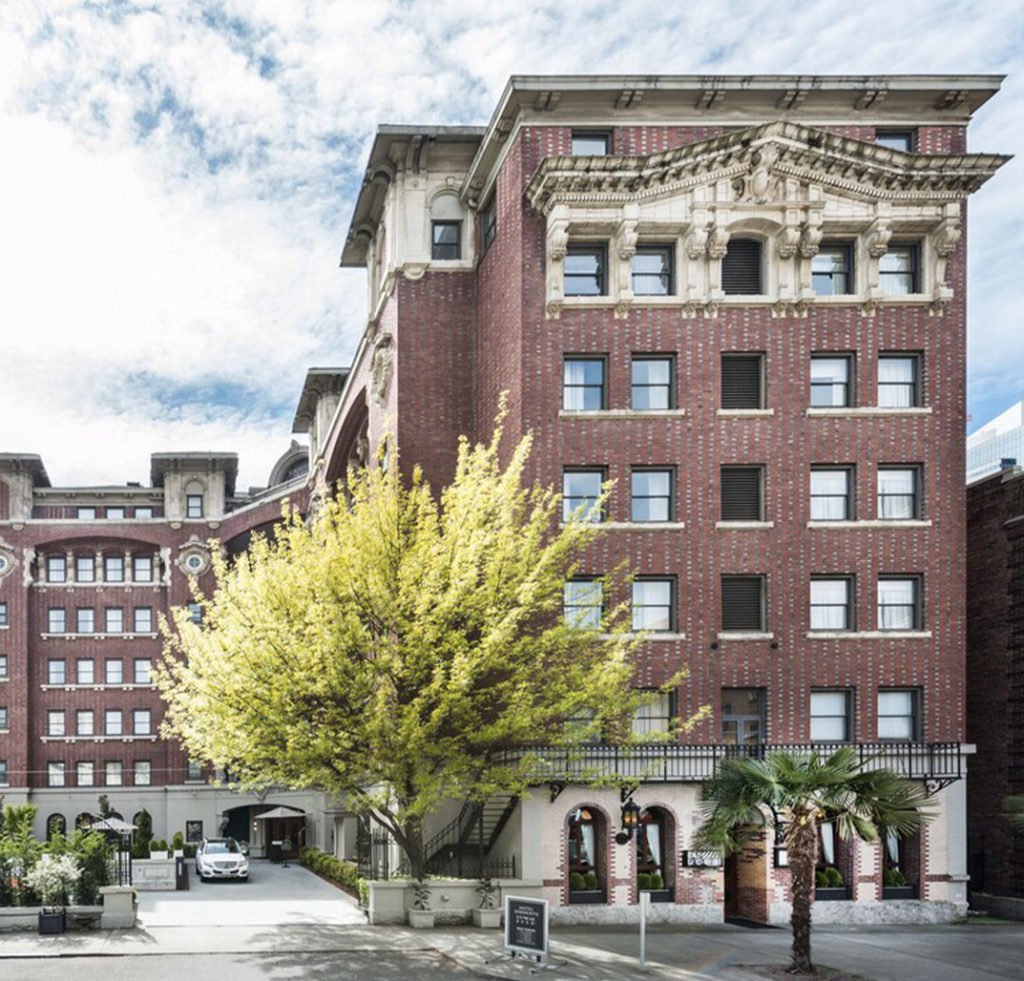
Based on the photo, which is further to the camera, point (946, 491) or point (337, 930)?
point (946, 491)

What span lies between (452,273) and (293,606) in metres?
13.9

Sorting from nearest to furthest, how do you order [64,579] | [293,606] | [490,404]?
[293,606] < [490,404] < [64,579]

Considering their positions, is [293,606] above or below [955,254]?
below

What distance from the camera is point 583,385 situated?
115ft

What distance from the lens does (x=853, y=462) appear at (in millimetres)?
34656

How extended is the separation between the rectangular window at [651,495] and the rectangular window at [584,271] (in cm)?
532

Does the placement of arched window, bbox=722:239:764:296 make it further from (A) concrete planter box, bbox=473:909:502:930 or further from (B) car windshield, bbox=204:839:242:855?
(B) car windshield, bbox=204:839:242:855

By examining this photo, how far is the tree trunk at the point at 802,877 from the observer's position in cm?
2431

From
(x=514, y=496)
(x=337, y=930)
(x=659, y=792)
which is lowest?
(x=337, y=930)

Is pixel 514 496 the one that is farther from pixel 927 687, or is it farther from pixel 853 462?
pixel 927 687

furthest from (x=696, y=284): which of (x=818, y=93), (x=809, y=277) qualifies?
(x=818, y=93)

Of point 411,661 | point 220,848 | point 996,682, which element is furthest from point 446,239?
point 220,848

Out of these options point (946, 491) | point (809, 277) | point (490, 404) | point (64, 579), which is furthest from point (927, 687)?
point (64, 579)

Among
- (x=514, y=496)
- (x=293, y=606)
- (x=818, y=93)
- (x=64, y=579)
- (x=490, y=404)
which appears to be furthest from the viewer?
(x=64, y=579)
